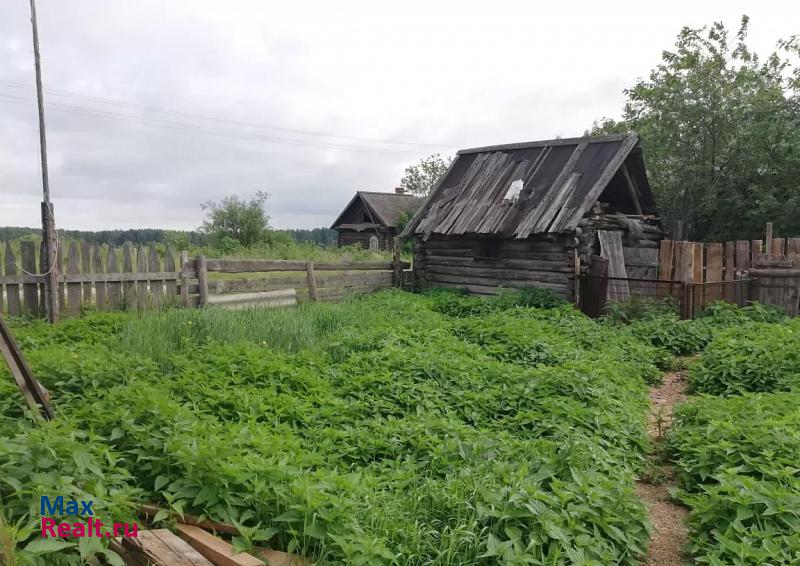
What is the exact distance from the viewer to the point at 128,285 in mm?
10078

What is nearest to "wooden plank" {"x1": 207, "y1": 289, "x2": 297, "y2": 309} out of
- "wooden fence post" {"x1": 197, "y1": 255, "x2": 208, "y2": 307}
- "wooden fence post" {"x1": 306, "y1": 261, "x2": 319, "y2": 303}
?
"wooden fence post" {"x1": 197, "y1": 255, "x2": 208, "y2": 307}

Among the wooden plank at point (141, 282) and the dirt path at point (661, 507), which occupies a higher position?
the wooden plank at point (141, 282)

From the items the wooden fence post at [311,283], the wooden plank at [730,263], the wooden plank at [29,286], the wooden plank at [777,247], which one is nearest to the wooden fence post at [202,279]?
the wooden fence post at [311,283]

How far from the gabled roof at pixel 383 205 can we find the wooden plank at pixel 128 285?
93.6ft

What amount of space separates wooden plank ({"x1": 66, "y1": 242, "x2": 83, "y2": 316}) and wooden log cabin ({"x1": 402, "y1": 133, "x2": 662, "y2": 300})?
27.2ft

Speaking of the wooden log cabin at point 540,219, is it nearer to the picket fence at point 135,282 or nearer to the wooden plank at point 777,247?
the wooden plank at point 777,247

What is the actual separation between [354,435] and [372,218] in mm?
35508

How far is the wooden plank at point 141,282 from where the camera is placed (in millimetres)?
10188

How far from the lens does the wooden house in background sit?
128 feet

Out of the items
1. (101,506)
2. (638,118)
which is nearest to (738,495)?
(101,506)

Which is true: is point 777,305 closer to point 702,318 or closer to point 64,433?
point 702,318

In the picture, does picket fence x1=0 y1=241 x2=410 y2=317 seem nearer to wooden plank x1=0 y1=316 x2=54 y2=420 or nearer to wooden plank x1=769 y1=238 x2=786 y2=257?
wooden plank x1=0 y1=316 x2=54 y2=420

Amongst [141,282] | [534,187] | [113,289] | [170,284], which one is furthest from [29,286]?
[534,187]

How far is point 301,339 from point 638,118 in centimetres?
1925
